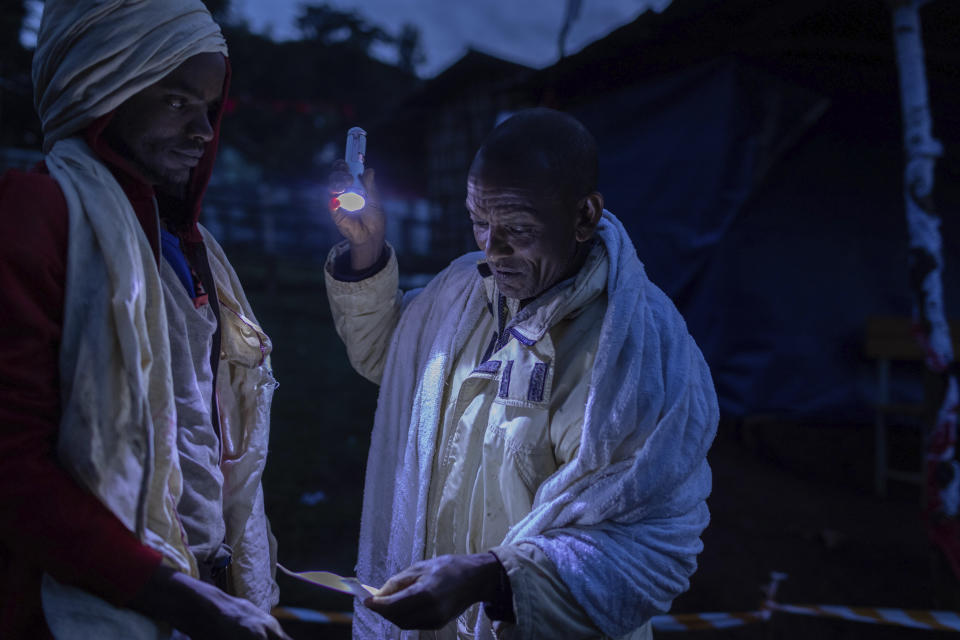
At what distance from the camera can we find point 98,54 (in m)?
1.30

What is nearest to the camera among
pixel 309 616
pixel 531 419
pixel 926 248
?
pixel 531 419

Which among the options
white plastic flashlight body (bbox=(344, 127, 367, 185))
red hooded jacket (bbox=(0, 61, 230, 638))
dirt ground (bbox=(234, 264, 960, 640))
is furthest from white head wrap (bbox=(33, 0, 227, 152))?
dirt ground (bbox=(234, 264, 960, 640))

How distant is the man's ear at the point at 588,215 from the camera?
71.3 inches

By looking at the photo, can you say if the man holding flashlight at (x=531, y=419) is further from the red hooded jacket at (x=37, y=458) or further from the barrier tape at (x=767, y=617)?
the barrier tape at (x=767, y=617)

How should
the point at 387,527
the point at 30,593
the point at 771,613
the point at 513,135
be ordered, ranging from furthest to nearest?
the point at 771,613 < the point at 387,527 < the point at 513,135 < the point at 30,593

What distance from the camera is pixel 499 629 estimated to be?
1551mm

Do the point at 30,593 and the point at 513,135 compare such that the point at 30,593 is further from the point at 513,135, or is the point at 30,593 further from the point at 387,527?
the point at 513,135

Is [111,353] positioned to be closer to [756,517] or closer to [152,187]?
[152,187]

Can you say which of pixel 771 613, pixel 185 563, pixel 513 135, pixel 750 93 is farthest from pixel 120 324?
pixel 750 93

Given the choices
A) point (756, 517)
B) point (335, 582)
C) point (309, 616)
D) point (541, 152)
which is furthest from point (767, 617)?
point (541, 152)

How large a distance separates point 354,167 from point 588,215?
0.71 metres

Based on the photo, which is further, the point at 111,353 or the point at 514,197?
the point at 514,197

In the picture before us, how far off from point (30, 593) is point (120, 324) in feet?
1.68

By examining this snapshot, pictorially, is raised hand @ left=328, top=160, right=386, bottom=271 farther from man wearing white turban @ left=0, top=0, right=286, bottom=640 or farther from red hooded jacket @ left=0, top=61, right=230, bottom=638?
red hooded jacket @ left=0, top=61, right=230, bottom=638
